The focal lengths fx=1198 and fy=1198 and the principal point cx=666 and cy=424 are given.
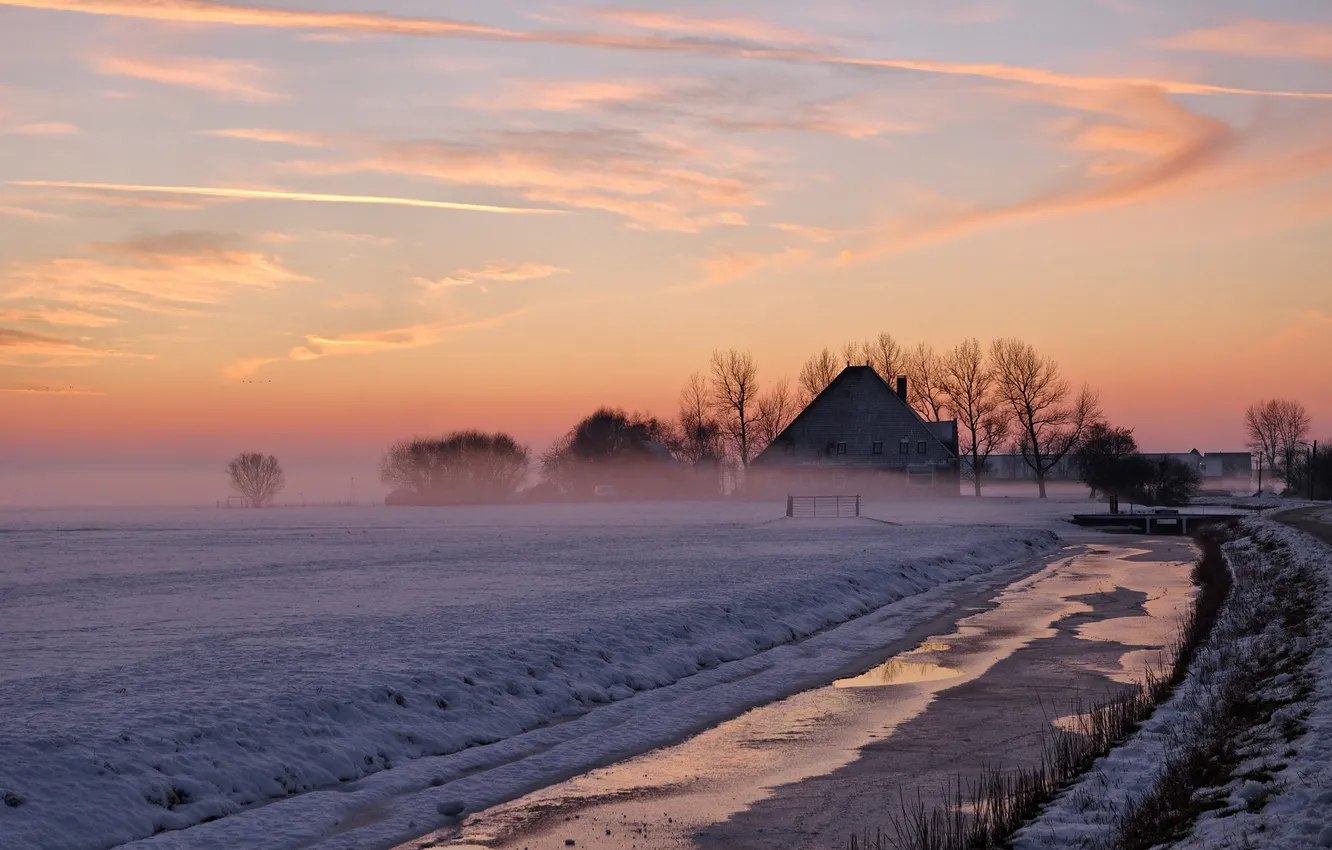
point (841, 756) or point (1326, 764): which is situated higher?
point (1326, 764)

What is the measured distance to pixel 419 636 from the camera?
19.4 metres

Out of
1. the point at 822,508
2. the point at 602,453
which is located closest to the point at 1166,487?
the point at 822,508

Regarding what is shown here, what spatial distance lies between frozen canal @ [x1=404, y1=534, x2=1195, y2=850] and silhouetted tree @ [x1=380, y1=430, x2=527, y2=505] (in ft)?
414

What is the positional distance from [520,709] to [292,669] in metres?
3.19

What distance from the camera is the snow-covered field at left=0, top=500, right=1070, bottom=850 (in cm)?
1109

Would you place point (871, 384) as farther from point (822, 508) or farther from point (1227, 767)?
point (1227, 767)

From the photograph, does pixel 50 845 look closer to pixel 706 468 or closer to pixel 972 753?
pixel 972 753

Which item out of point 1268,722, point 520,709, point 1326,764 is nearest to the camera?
point 1326,764

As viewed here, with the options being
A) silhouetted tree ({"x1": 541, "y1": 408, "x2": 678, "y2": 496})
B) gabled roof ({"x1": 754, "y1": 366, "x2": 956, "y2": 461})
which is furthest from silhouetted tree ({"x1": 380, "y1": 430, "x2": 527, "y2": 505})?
gabled roof ({"x1": 754, "y1": 366, "x2": 956, "y2": 461})

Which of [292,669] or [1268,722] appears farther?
[292,669]

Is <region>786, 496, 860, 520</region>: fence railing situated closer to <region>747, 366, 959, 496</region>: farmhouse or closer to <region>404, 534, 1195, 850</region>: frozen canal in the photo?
<region>747, 366, 959, 496</region>: farmhouse

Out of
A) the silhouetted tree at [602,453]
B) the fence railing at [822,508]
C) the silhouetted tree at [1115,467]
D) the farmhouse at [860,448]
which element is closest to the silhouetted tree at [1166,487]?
the silhouetted tree at [1115,467]

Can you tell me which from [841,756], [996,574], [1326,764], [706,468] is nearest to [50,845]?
[841,756]

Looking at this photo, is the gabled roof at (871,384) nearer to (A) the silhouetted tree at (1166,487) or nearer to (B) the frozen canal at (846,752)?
(A) the silhouetted tree at (1166,487)
